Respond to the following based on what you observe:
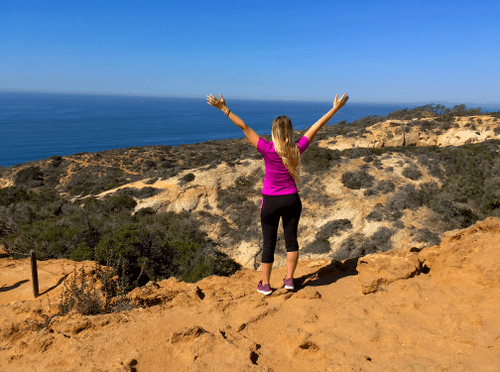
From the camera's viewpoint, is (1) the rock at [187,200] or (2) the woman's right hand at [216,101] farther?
(1) the rock at [187,200]

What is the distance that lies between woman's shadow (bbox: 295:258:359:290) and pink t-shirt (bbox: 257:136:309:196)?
1483 mm

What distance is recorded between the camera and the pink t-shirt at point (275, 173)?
333 cm

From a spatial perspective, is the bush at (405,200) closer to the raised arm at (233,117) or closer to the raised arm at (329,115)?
the raised arm at (329,115)

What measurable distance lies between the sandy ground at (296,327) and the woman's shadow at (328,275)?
1.6 inches

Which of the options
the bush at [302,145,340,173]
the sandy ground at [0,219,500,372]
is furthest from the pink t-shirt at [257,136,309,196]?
the bush at [302,145,340,173]

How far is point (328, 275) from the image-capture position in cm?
460

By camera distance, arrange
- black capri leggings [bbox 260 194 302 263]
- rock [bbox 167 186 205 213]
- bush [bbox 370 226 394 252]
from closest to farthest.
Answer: black capri leggings [bbox 260 194 302 263]
bush [bbox 370 226 394 252]
rock [bbox 167 186 205 213]

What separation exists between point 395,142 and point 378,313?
28.8 m

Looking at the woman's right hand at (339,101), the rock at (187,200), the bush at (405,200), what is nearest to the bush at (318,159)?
the bush at (405,200)

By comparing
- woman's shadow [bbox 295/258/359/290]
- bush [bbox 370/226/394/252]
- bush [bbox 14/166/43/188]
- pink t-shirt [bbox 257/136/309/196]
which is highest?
pink t-shirt [bbox 257/136/309/196]

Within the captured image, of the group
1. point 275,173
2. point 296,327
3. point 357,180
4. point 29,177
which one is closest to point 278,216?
point 275,173

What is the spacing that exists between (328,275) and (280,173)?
211 centimetres

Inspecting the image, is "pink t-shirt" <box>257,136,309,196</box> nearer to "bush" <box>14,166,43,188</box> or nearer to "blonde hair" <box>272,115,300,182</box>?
"blonde hair" <box>272,115,300,182</box>

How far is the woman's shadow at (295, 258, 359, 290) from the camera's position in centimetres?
427
